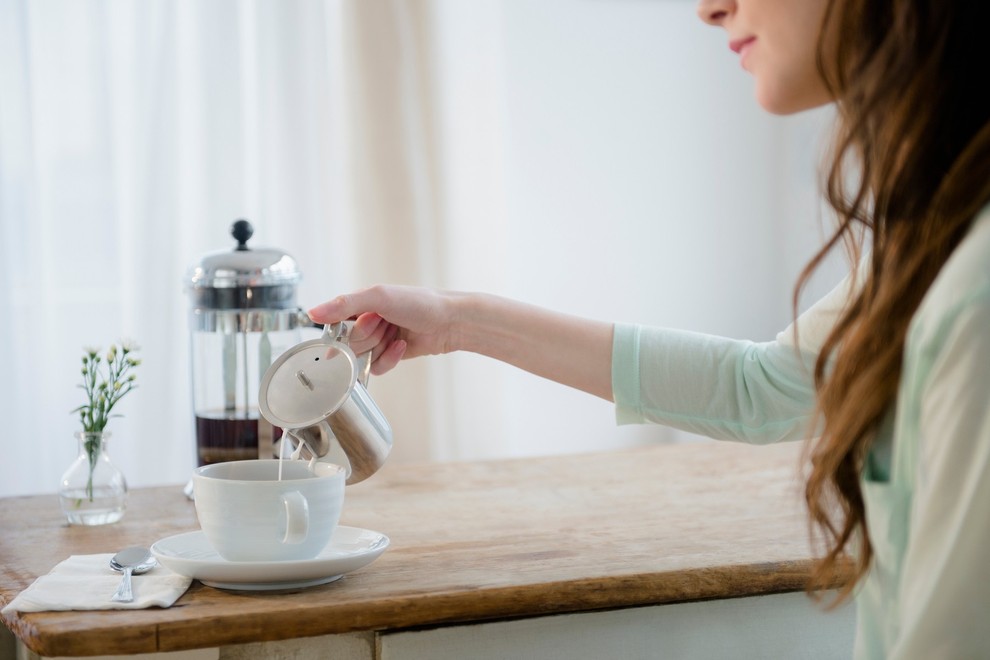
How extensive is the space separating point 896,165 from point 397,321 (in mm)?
624

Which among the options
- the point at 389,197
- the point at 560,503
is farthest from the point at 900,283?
the point at 389,197

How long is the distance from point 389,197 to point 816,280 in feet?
3.95

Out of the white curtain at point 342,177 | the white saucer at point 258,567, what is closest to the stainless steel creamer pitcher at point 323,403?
the white saucer at point 258,567

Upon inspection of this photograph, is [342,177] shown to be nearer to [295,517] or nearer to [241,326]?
[241,326]

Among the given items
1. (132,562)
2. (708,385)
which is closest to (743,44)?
(708,385)

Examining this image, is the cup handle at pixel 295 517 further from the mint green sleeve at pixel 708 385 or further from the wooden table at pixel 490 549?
Answer: the mint green sleeve at pixel 708 385

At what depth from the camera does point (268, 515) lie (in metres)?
0.90

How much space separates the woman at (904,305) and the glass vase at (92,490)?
79 centimetres

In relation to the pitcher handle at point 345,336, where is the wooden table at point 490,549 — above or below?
below

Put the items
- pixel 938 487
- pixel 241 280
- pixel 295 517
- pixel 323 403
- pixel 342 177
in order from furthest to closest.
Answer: pixel 342 177 → pixel 241 280 → pixel 323 403 → pixel 295 517 → pixel 938 487

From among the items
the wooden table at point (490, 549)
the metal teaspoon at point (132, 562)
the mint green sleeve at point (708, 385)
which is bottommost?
the wooden table at point (490, 549)

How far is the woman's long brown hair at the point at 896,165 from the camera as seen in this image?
0.66 meters

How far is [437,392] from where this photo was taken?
245 cm

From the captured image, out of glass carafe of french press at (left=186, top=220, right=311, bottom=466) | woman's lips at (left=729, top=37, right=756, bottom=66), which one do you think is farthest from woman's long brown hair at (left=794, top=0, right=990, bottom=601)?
glass carafe of french press at (left=186, top=220, right=311, bottom=466)
